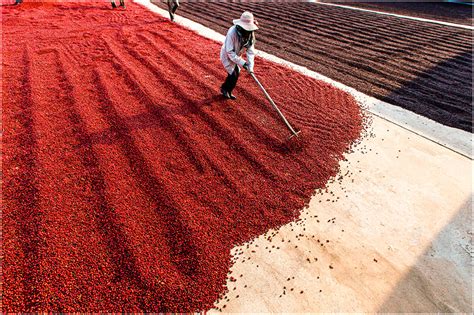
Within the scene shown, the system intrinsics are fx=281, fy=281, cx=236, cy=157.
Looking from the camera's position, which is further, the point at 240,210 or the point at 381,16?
the point at 381,16

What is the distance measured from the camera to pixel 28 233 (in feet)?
10.8

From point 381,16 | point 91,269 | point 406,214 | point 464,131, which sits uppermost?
point 381,16

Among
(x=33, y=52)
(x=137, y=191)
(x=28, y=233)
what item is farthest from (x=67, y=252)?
(x=33, y=52)

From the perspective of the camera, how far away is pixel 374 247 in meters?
Answer: 3.48

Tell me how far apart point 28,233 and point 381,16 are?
16.6 metres

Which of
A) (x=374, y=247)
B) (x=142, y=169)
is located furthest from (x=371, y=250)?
(x=142, y=169)

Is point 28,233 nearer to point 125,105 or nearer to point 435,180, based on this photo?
point 125,105

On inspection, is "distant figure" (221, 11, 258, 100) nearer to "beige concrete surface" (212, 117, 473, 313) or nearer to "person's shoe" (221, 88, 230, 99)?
"person's shoe" (221, 88, 230, 99)

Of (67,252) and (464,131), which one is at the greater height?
(464,131)

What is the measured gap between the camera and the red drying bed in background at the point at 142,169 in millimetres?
2965

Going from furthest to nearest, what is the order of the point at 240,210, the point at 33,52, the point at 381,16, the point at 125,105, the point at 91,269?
the point at 381,16 < the point at 33,52 < the point at 125,105 < the point at 240,210 < the point at 91,269

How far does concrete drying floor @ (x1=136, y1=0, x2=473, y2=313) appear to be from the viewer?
117 inches

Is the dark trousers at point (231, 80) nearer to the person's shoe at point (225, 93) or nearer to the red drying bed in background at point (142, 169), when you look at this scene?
the person's shoe at point (225, 93)

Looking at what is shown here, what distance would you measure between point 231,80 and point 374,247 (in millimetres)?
3996
